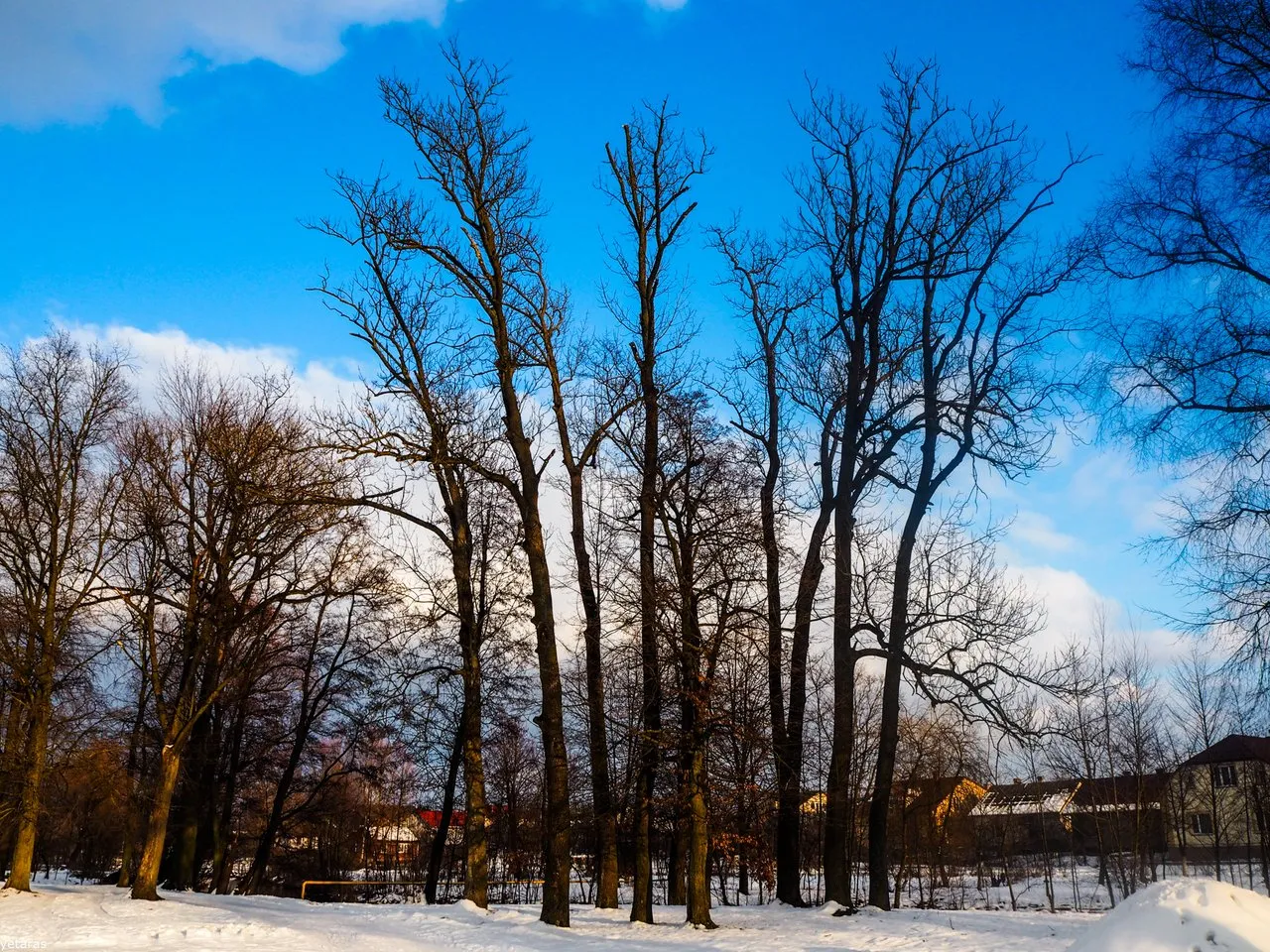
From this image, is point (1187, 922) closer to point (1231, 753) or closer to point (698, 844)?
point (698, 844)

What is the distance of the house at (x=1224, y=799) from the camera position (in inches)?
1222

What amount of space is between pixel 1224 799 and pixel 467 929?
1764 inches

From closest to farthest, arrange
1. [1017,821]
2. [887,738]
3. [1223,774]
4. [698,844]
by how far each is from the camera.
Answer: [698,844]
[887,738]
[1223,774]
[1017,821]

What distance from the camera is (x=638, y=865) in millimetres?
16172

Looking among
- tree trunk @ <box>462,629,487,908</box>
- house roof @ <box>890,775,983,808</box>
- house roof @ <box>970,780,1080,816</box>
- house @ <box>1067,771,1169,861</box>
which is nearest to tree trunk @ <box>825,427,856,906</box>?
tree trunk @ <box>462,629,487,908</box>

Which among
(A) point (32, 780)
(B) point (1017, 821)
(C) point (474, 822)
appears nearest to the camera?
(C) point (474, 822)

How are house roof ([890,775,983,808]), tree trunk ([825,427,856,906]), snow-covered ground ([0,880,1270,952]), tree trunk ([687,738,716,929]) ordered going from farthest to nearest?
house roof ([890,775,983,808]) < tree trunk ([825,427,856,906]) < tree trunk ([687,738,716,929]) < snow-covered ground ([0,880,1270,952])

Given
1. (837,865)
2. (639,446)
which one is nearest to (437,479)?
(639,446)

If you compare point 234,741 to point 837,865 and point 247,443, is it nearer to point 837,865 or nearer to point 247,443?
point 247,443

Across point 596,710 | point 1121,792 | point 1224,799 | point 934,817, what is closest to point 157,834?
point 596,710

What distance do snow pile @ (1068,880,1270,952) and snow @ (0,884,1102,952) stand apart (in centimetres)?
523

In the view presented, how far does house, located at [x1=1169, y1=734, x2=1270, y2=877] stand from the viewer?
31.0m

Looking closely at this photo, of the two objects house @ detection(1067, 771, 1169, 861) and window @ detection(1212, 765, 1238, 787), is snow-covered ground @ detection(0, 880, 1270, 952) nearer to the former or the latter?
house @ detection(1067, 771, 1169, 861)

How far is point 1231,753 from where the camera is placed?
4156 centimetres
